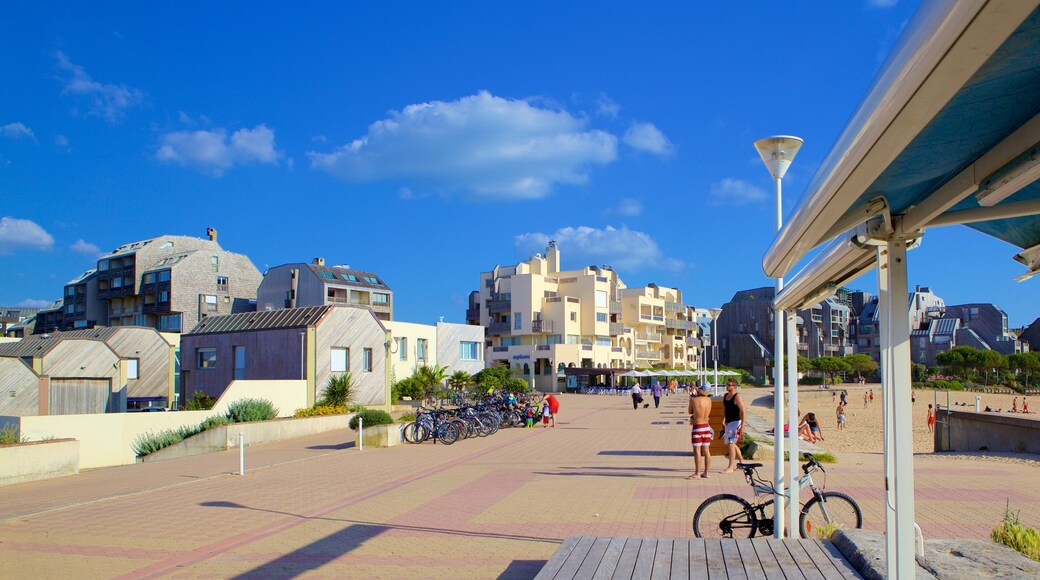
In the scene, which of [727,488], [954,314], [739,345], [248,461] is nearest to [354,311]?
[248,461]

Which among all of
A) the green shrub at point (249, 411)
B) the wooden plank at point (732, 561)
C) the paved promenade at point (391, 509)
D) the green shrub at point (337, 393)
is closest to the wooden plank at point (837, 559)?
the wooden plank at point (732, 561)

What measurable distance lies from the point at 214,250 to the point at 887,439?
7895 cm

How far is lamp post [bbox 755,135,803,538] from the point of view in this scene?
690 cm

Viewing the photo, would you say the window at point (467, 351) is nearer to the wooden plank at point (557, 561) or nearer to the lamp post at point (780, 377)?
the lamp post at point (780, 377)

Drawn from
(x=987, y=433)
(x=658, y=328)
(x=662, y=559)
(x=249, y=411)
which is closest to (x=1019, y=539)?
(x=662, y=559)

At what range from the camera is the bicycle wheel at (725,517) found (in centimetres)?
729

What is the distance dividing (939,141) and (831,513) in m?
5.58

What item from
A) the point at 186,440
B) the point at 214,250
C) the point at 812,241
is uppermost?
the point at 214,250

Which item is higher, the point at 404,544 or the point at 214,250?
the point at 214,250

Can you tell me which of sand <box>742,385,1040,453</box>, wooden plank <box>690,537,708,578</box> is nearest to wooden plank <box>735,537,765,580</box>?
wooden plank <box>690,537,708,578</box>

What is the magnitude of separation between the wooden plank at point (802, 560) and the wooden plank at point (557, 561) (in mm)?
1487

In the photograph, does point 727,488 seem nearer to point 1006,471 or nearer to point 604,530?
point 604,530

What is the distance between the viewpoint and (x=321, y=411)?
2756cm

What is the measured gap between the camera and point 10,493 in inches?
535
